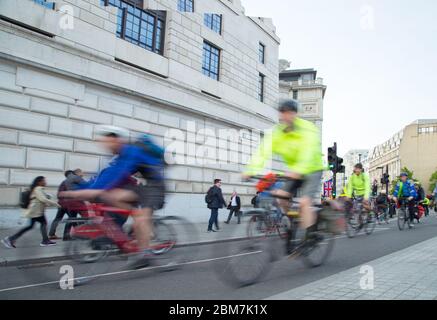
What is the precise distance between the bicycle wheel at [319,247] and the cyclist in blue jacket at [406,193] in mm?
8527

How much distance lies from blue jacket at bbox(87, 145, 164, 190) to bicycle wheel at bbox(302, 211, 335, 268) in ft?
7.47

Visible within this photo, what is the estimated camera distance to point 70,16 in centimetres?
1314

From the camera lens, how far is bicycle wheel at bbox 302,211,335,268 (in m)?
5.20

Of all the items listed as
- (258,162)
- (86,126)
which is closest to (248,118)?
(86,126)

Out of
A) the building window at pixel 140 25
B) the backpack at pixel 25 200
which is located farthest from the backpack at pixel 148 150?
the building window at pixel 140 25

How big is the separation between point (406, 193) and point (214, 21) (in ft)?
43.3

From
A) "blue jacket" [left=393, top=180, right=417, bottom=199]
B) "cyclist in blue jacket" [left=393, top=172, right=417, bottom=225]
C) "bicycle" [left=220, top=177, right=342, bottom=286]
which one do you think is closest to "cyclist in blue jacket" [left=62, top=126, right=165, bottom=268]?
"bicycle" [left=220, top=177, right=342, bottom=286]

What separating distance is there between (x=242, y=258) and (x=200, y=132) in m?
14.3

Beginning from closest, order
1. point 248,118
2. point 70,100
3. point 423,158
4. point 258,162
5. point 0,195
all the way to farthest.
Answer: point 258,162 → point 0,195 → point 70,100 → point 248,118 → point 423,158

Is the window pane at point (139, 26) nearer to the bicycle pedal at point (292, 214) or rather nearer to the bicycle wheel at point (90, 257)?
the bicycle wheel at point (90, 257)

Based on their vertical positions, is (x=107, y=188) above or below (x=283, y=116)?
below

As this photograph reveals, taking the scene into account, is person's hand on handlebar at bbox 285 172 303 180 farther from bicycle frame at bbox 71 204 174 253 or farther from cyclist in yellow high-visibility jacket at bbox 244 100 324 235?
bicycle frame at bbox 71 204 174 253
